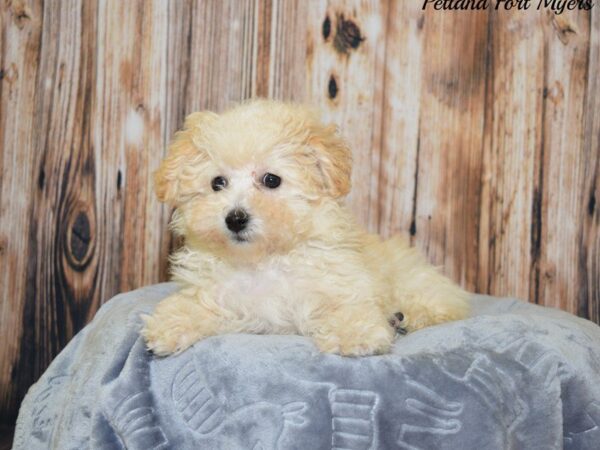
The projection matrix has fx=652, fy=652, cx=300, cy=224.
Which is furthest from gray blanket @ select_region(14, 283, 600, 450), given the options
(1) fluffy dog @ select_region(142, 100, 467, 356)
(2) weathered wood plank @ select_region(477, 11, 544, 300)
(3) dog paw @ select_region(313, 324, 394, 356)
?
(2) weathered wood plank @ select_region(477, 11, 544, 300)

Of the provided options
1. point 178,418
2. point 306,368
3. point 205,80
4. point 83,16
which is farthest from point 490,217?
Result: point 83,16

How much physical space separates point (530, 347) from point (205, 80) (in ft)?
6.73

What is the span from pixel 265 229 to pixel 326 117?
129cm

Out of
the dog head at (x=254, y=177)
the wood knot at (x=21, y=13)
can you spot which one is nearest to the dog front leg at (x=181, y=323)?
the dog head at (x=254, y=177)

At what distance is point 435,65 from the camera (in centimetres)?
325

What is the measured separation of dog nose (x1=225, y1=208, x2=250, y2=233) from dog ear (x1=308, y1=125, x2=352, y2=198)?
0.36 meters

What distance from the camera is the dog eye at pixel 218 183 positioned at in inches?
93.4

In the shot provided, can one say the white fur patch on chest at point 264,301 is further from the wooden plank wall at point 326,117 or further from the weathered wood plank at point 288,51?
the weathered wood plank at point 288,51

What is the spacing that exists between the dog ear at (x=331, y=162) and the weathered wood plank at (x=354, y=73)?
3.09ft

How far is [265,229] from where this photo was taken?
2.18 metres

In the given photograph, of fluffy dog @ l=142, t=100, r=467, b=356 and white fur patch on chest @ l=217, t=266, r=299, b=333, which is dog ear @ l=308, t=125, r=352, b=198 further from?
white fur patch on chest @ l=217, t=266, r=299, b=333

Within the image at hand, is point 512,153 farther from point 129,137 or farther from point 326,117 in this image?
point 129,137

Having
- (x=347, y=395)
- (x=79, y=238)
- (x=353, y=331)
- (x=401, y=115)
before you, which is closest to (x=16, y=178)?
(x=79, y=238)

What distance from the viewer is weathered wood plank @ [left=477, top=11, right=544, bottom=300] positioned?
10.6ft
